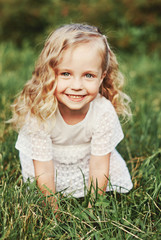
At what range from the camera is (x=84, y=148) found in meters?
2.09

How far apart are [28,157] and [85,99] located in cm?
57

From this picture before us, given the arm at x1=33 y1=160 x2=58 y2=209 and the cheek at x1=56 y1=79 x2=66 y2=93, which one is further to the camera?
the arm at x1=33 y1=160 x2=58 y2=209

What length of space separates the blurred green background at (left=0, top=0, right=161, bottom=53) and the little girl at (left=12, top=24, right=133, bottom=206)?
3.97m

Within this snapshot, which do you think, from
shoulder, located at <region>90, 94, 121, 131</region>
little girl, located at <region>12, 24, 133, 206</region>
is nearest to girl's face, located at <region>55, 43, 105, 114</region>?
little girl, located at <region>12, 24, 133, 206</region>

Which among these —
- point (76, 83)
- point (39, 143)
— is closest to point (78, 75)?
point (76, 83)

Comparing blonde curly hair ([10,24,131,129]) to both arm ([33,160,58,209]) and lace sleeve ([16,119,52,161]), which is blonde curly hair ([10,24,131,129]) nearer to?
lace sleeve ([16,119,52,161])

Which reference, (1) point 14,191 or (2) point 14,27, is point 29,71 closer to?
(1) point 14,191

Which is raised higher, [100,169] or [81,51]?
[81,51]

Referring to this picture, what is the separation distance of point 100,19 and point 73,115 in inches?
172

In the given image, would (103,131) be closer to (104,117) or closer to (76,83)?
(104,117)

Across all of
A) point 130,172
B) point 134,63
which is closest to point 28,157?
point 130,172

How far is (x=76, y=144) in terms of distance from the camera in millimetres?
2072

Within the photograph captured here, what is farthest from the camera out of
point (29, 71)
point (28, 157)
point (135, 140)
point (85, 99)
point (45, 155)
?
point (29, 71)

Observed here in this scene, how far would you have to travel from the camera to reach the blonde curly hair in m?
Result: 1.73
